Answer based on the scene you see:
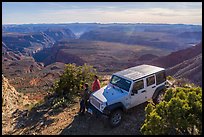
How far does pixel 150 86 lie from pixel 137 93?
784 millimetres

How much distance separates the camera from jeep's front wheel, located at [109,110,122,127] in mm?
10123

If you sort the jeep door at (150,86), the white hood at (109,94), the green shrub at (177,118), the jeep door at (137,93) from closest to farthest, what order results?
the green shrub at (177,118) < the white hood at (109,94) < the jeep door at (137,93) < the jeep door at (150,86)

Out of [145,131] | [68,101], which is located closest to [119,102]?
[145,131]

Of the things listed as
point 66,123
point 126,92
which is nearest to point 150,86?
point 126,92

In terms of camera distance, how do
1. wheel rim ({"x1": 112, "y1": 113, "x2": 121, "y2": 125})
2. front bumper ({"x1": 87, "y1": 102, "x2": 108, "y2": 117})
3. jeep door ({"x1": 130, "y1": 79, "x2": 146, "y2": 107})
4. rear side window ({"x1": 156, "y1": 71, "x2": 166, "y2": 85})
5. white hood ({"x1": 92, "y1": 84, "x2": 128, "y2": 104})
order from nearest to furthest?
front bumper ({"x1": 87, "y1": 102, "x2": 108, "y2": 117}) → wheel rim ({"x1": 112, "y1": 113, "x2": 121, "y2": 125}) → white hood ({"x1": 92, "y1": 84, "x2": 128, "y2": 104}) → jeep door ({"x1": 130, "y1": 79, "x2": 146, "y2": 107}) → rear side window ({"x1": 156, "y1": 71, "x2": 166, "y2": 85})

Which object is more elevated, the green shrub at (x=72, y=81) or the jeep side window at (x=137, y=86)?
the jeep side window at (x=137, y=86)

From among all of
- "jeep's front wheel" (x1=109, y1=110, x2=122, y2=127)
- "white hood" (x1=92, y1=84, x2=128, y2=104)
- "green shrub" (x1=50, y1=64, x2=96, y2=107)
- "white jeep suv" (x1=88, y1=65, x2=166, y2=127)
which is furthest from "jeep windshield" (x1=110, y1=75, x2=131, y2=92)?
"green shrub" (x1=50, y1=64, x2=96, y2=107)

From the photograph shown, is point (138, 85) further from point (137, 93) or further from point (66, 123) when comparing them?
point (66, 123)

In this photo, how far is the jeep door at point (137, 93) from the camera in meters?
10.7

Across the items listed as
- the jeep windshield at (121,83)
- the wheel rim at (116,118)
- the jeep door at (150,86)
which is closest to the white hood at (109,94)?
the jeep windshield at (121,83)

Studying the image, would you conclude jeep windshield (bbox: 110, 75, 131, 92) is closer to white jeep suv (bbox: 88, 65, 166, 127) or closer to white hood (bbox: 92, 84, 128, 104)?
white jeep suv (bbox: 88, 65, 166, 127)

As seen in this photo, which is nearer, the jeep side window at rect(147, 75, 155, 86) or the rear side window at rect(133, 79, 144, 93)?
the rear side window at rect(133, 79, 144, 93)

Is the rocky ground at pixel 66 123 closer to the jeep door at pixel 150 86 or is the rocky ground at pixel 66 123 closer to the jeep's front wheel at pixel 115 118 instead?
the jeep's front wheel at pixel 115 118

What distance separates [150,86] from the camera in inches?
444
